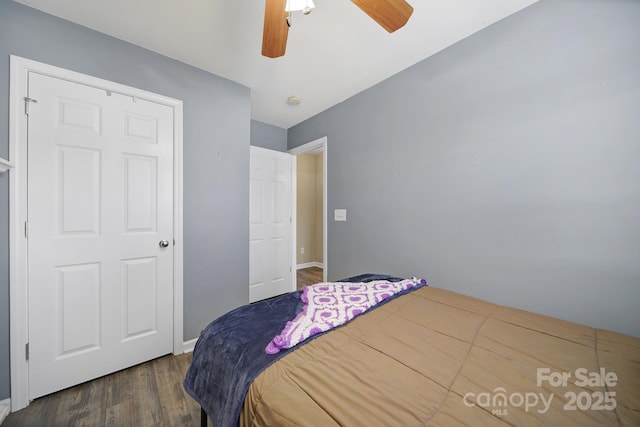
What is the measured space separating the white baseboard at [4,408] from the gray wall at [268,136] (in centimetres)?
287

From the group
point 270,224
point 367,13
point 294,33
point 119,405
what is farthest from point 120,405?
point 294,33

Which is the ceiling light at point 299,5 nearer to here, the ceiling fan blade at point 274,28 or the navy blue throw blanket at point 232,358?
the ceiling fan blade at point 274,28

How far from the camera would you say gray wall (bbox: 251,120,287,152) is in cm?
318

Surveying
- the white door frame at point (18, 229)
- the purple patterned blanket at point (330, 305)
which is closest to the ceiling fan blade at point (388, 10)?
the purple patterned blanket at point (330, 305)

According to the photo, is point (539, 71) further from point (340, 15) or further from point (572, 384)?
point (572, 384)

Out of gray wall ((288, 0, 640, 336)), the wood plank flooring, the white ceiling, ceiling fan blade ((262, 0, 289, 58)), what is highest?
the white ceiling

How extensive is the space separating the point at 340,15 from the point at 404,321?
188 cm

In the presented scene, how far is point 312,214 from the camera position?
16.5 feet

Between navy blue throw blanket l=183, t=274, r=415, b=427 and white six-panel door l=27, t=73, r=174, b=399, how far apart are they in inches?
42.9

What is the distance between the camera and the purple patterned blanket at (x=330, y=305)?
0.94 metres

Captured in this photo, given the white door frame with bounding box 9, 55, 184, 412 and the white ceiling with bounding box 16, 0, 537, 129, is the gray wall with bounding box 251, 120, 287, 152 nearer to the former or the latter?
the white ceiling with bounding box 16, 0, 537, 129

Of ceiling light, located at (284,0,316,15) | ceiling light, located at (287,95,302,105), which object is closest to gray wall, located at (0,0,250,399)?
ceiling light, located at (287,95,302,105)

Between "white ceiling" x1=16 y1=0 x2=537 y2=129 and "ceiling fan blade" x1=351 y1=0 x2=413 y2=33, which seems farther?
"white ceiling" x1=16 y1=0 x2=537 y2=129

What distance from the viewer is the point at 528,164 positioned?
145cm
